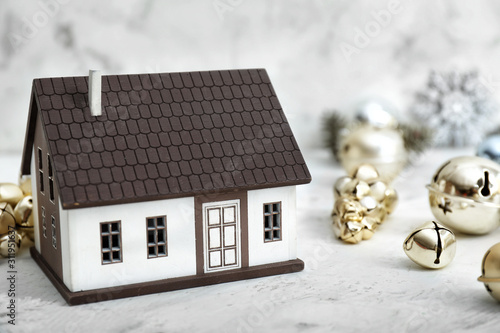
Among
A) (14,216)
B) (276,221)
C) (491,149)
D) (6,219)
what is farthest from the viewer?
(491,149)

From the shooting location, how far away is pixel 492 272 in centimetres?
332

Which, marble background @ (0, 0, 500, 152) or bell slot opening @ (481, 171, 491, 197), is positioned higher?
marble background @ (0, 0, 500, 152)

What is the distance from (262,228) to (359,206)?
881 mm

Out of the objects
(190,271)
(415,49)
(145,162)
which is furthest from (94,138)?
(415,49)

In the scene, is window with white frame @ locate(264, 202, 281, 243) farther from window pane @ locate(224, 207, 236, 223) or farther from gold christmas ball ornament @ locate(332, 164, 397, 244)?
gold christmas ball ornament @ locate(332, 164, 397, 244)

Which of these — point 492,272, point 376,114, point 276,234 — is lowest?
point 492,272

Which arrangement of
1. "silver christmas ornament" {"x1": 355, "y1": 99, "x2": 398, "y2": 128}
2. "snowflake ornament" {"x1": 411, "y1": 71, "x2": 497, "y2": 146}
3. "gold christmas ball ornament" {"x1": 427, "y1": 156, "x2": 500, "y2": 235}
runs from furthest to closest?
"snowflake ornament" {"x1": 411, "y1": 71, "x2": 497, "y2": 146}, "silver christmas ornament" {"x1": 355, "y1": 99, "x2": 398, "y2": 128}, "gold christmas ball ornament" {"x1": 427, "y1": 156, "x2": 500, "y2": 235}

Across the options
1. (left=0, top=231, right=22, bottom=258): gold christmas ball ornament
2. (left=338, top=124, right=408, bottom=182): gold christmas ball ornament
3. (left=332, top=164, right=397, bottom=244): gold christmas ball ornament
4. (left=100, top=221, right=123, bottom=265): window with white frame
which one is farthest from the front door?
(left=338, top=124, right=408, bottom=182): gold christmas ball ornament

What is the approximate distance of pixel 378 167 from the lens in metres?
5.75

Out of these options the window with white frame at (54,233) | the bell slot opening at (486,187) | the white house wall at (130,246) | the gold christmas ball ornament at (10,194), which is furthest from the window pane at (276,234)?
the gold christmas ball ornament at (10,194)

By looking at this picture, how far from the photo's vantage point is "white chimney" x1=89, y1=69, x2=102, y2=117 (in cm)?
359

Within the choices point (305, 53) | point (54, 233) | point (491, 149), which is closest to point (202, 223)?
point (54, 233)

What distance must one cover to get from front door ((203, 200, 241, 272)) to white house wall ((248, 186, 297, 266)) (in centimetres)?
8

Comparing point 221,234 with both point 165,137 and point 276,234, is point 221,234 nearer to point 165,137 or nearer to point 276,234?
point 276,234
